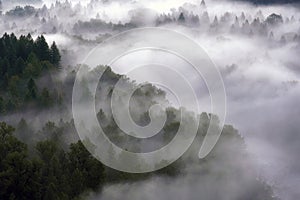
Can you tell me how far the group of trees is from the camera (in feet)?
327

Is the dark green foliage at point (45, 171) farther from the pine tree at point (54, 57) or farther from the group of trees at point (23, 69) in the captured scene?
the pine tree at point (54, 57)

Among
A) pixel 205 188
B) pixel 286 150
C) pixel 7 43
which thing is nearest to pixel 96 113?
pixel 205 188

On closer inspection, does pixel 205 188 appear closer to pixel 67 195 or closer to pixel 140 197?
pixel 140 197

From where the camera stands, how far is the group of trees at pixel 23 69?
99.8 metres

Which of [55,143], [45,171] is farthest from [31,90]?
[45,171]

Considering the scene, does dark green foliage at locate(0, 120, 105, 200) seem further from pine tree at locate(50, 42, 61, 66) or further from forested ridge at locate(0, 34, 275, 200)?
pine tree at locate(50, 42, 61, 66)

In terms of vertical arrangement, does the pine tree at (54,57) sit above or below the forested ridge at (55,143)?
above

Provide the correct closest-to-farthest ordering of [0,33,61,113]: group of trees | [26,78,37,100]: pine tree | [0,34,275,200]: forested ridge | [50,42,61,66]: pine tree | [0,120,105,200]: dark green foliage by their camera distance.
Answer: [0,120,105,200]: dark green foliage, [0,34,275,200]: forested ridge, [26,78,37,100]: pine tree, [0,33,61,113]: group of trees, [50,42,61,66]: pine tree

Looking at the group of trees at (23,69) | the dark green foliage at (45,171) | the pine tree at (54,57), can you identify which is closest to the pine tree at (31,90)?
the group of trees at (23,69)

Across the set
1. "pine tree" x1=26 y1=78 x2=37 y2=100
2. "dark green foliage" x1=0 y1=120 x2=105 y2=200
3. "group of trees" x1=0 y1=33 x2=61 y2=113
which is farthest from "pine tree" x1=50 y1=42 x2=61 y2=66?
"dark green foliage" x1=0 y1=120 x2=105 y2=200

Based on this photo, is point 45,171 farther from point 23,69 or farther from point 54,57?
point 54,57

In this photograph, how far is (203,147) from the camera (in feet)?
308

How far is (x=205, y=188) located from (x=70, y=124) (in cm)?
2876

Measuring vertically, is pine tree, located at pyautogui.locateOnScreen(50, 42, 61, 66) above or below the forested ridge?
above
